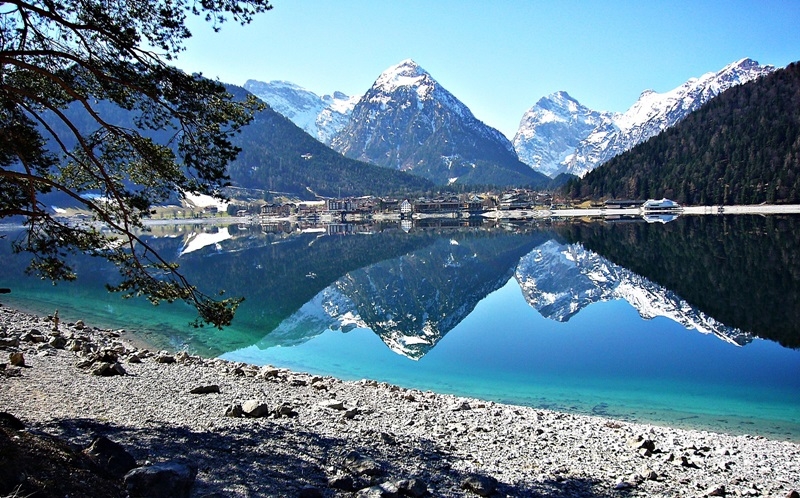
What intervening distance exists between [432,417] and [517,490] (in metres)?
4.25

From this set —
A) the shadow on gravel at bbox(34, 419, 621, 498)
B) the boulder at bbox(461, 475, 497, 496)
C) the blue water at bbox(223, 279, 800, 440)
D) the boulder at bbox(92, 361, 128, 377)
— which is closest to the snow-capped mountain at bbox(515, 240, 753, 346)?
the blue water at bbox(223, 279, 800, 440)

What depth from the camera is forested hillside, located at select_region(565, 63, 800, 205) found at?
115500 mm

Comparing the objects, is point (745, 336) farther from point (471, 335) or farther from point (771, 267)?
point (771, 267)

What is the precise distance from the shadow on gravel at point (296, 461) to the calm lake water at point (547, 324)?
7.39 metres

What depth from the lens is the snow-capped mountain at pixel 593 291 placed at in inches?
977

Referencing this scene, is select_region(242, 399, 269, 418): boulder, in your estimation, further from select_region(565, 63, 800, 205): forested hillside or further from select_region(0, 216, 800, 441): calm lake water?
select_region(565, 63, 800, 205): forested hillside

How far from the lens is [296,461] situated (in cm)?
790

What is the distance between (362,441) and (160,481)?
155 inches

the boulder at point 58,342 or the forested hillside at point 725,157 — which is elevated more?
the forested hillside at point 725,157

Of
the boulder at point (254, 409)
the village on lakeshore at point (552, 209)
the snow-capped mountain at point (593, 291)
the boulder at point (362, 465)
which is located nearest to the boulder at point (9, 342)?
the boulder at point (254, 409)

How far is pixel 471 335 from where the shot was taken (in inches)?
1009

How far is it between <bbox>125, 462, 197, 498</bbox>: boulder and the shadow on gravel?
313 mm

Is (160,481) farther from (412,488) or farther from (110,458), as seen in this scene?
(412,488)

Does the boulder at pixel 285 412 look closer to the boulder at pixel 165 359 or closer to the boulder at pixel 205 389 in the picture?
the boulder at pixel 205 389
